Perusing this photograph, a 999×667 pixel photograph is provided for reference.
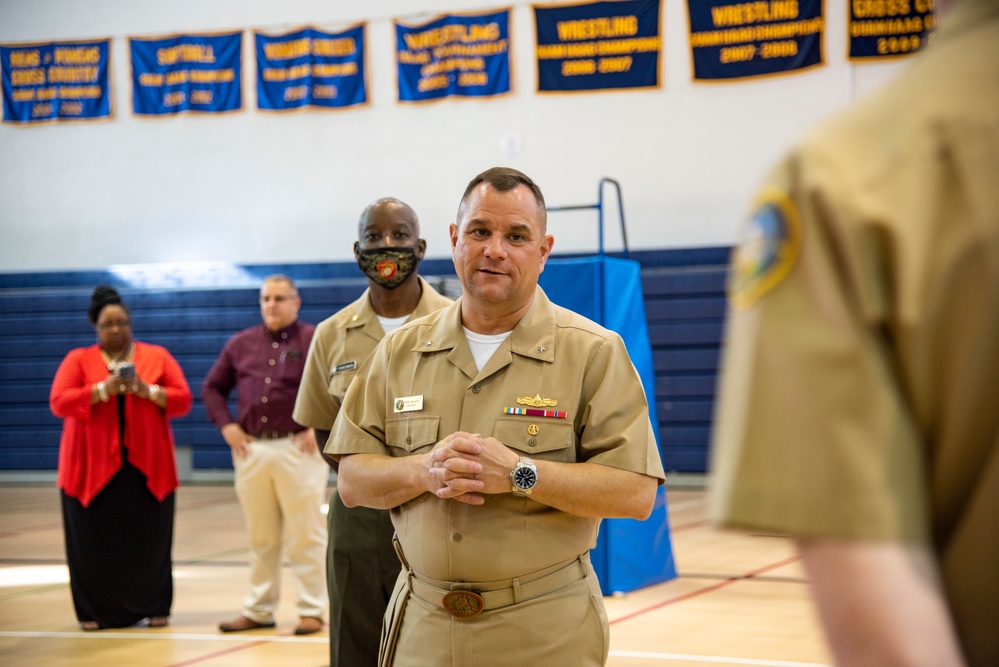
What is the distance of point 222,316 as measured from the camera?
42.9ft

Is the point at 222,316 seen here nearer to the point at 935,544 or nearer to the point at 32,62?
the point at 32,62

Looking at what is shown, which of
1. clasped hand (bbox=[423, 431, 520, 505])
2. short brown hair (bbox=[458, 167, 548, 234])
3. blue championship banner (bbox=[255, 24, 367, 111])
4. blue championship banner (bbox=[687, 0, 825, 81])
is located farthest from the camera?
blue championship banner (bbox=[255, 24, 367, 111])

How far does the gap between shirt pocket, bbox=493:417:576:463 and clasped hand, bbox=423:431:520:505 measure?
11 centimetres

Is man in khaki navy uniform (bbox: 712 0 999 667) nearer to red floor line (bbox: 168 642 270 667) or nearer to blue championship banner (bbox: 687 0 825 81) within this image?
red floor line (bbox: 168 642 270 667)

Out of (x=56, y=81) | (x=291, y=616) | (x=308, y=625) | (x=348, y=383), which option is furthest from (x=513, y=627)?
(x=56, y=81)

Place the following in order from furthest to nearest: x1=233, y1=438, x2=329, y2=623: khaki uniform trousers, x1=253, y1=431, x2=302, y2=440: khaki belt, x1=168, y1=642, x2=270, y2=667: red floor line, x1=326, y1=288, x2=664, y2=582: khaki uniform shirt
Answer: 1. x1=253, y1=431, x2=302, y2=440: khaki belt
2. x1=233, y1=438, x2=329, y2=623: khaki uniform trousers
3. x1=168, y1=642, x2=270, y2=667: red floor line
4. x1=326, y1=288, x2=664, y2=582: khaki uniform shirt

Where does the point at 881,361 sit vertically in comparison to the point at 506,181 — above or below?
below

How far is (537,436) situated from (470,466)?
250 millimetres

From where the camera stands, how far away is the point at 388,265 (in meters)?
4.24

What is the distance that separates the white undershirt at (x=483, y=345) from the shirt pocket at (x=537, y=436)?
0.21 meters

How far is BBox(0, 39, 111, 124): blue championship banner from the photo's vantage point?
44.5 ft

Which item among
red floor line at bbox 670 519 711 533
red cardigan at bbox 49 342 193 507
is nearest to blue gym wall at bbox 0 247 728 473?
red floor line at bbox 670 519 711 533

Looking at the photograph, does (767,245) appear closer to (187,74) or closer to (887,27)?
(887,27)

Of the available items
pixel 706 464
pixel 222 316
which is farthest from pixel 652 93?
pixel 222 316
